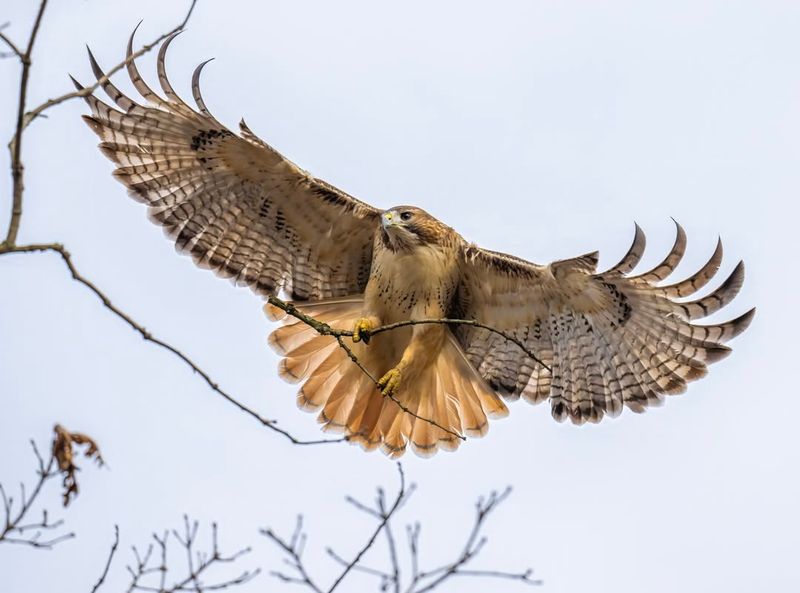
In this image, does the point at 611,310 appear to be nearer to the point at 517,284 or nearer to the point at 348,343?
the point at 517,284

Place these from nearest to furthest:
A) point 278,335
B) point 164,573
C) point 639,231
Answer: point 164,573 → point 639,231 → point 278,335

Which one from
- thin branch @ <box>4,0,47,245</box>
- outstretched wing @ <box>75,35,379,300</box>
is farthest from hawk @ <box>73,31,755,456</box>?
A: thin branch @ <box>4,0,47,245</box>

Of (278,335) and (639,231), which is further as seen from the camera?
(278,335)

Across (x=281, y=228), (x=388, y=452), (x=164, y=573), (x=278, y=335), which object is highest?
(x=281, y=228)

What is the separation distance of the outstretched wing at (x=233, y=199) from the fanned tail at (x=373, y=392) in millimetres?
295

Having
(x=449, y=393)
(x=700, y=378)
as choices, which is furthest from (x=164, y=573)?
(x=700, y=378)

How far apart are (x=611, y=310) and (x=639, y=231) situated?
908 mm

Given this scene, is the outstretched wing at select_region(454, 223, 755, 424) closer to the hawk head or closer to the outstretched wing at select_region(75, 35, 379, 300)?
the hawk head

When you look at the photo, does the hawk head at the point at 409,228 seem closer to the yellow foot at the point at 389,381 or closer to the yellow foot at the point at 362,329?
the yellow foot at the point at 362,329

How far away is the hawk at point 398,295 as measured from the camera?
8.16 meters

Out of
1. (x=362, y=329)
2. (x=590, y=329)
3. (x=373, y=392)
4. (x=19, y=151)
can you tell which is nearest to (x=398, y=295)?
(x=362, y=329)

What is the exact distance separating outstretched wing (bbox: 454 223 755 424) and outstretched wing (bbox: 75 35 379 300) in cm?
103

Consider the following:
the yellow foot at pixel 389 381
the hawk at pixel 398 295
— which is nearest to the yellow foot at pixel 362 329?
the hawk at pixel 398 295

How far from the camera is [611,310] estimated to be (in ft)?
27.2
